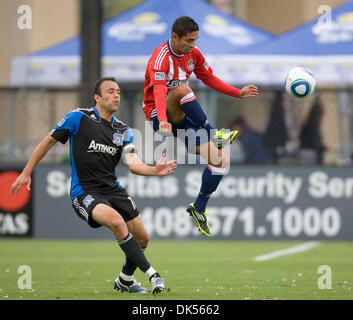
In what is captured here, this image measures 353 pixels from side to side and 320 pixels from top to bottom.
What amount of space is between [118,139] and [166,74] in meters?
0.84

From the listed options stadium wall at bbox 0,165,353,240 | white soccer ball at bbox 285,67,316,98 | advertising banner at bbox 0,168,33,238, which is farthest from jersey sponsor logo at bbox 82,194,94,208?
advertising banner at bbox 0,168,33,238

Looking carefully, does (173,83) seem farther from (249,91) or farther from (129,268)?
(129,268)

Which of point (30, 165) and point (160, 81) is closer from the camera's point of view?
point (30, 165)

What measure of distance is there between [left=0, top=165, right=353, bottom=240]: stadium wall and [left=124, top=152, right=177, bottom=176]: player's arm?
632 centimetres

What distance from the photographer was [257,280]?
30.2 ft

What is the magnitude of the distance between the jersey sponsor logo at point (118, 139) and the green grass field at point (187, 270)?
1.52m

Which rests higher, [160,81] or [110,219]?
[160,81]

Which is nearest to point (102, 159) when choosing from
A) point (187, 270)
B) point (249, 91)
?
point (249, 91)

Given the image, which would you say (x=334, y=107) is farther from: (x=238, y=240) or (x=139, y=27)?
(x=139, y=27)

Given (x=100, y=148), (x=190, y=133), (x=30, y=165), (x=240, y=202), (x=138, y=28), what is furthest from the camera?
(x=138, y=28)

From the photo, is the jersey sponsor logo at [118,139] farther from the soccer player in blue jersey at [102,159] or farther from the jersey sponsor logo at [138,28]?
the jersey sponsor logo at [138,28]

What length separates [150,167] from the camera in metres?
7.51

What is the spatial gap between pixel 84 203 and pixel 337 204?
7379 mm
